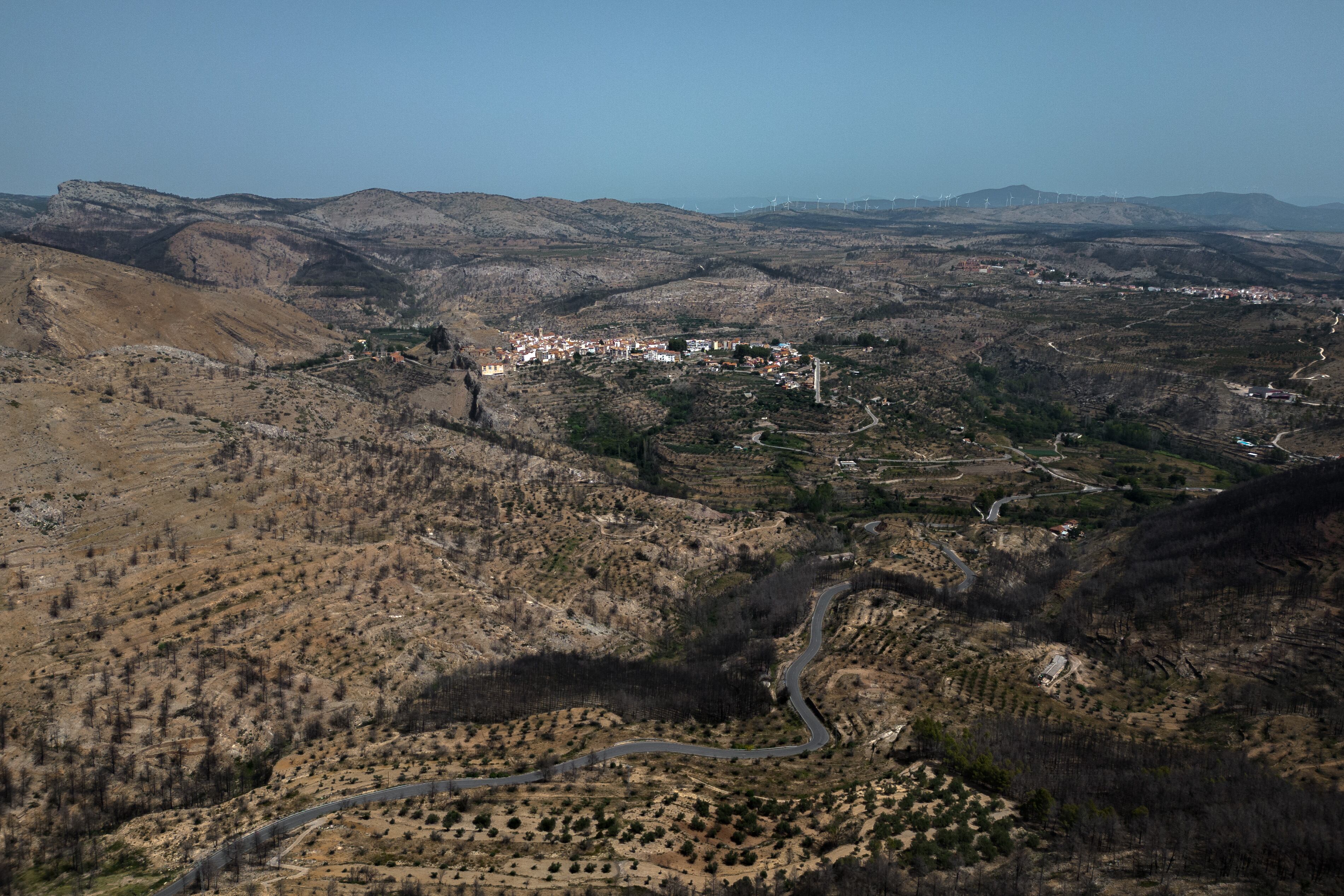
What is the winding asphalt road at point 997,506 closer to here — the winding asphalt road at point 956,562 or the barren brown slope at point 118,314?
the winding asphalt road at point 956,562

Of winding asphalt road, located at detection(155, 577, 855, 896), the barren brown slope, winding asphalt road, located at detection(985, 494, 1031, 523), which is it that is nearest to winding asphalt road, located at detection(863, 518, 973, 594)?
winding asphalt road, located at detection(985, 494, 1031, 523)

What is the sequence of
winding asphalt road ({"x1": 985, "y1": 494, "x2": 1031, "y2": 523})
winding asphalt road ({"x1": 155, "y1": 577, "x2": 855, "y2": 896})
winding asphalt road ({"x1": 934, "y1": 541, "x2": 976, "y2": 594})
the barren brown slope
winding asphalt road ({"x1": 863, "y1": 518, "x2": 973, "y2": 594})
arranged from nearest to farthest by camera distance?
winding asphalt road ({"x1": 155, "y1": 577, "x2": 855, "y2": 896}) < winding asphalt road ({"x1": 934, "y1": 541, "x2": 976, "y2": 594}) < winding asphalt road ({"x1": 863, "y1": 518, "x2": 973, "y2": 594}) < winding asphalt road ({"x1": 985, "y1": 494, "x2": 1031, "y2": 523}) < the barren brown slope

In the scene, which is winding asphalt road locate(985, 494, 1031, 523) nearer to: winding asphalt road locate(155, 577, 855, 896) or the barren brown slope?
winding asphalt road locate(155, 577, 855, 896)

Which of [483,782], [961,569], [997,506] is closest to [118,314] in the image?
[483,782]

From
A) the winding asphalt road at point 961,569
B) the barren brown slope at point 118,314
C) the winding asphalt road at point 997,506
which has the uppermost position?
the barren brown slope at point 118,314

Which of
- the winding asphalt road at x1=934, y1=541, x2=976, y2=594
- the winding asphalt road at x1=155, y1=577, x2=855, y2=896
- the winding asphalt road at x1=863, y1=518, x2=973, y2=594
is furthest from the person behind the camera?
the winding asphalt road at x1=863, y1=518, x2=973, y2=594

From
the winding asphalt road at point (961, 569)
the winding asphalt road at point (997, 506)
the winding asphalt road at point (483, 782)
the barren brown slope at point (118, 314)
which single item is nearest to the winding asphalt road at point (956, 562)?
the winding asphalt road at point (961, 569)
